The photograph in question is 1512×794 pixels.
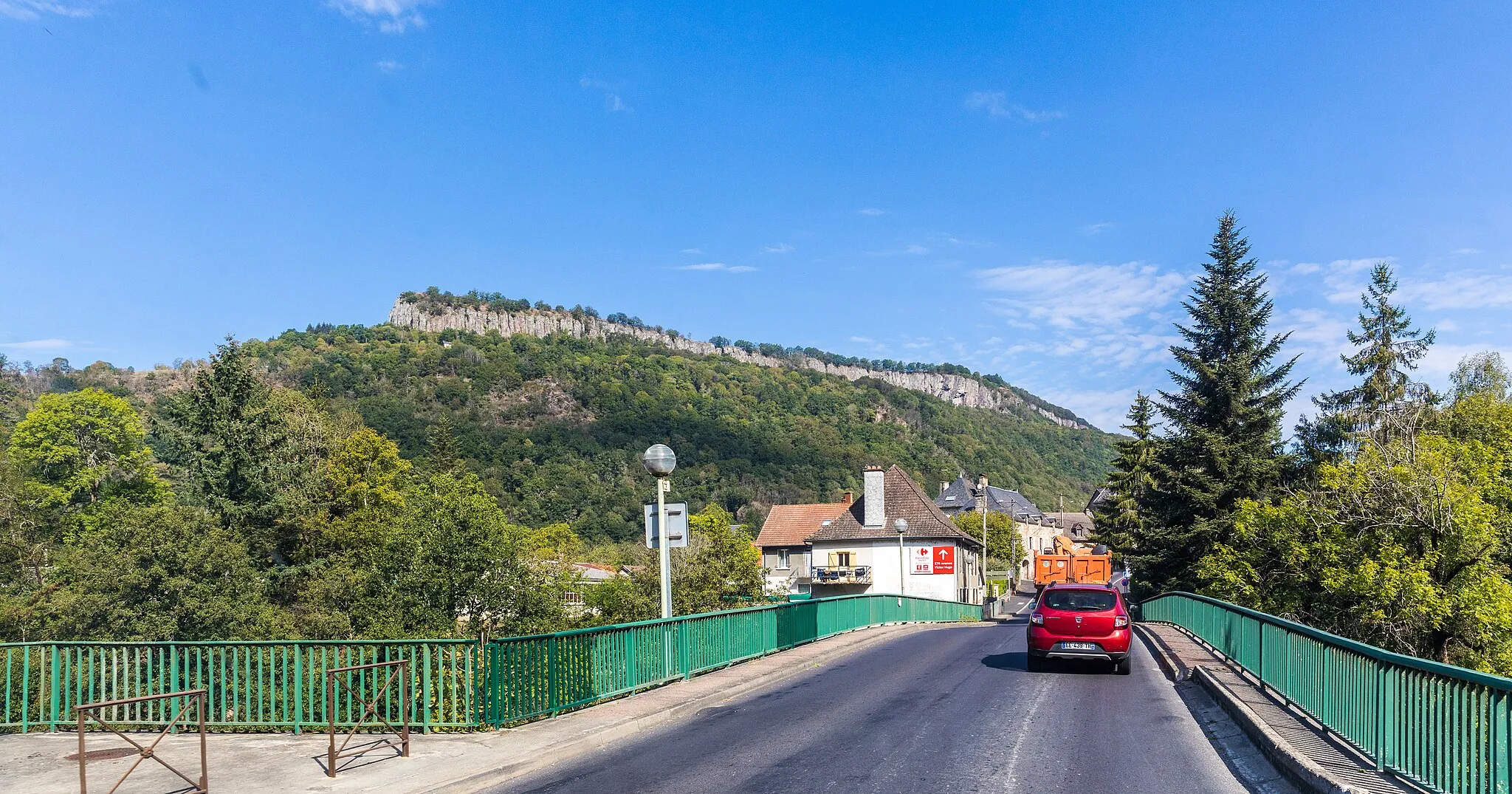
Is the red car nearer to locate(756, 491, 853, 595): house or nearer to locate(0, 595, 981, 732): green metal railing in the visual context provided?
locate(0, 595, 981, 732): green metal railing

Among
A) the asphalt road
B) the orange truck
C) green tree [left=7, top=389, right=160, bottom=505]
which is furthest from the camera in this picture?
green tree [left=7, top=389, right=160, bottom=505]

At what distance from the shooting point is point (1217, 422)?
41094 mm

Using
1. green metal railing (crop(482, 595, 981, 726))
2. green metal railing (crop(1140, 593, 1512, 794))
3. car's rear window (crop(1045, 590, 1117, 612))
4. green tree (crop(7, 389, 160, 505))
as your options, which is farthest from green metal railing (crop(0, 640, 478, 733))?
green tree (crop(7, 389, 160, 505))

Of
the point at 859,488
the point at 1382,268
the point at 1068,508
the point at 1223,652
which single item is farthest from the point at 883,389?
the point at 1223,652

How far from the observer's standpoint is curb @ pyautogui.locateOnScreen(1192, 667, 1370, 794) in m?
7.34

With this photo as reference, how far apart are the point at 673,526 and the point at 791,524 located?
6988cm

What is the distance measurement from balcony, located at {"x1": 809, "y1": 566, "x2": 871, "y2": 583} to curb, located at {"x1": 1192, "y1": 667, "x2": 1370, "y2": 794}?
→ 48.1m

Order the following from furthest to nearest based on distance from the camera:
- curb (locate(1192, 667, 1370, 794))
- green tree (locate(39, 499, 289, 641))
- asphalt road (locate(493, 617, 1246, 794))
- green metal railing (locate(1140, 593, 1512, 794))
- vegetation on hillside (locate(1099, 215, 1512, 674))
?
green tree (locate(39, 499, 289, 641)) < vegetation on hillside (locate(1099, 215, 1512, 674)) < asphalt road (locate(493, 617, 1246, 794)) < curb (locate(1192, 667, 1370, 794)) < green metal railing (locate(1140, 593, 1512, 794))

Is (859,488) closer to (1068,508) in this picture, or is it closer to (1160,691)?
(1068,508)

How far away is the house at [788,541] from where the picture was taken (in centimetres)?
7525

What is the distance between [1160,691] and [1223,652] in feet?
11.0

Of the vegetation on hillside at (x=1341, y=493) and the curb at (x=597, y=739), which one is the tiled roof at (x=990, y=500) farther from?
the curb at (x=597, y=739)

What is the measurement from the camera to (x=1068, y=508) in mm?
171625

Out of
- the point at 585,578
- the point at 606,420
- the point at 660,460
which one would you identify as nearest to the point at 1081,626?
the point at 660,460
